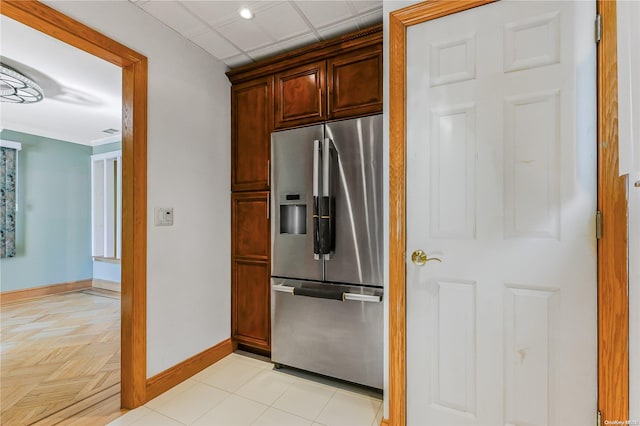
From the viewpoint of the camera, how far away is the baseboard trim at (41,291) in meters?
4.20

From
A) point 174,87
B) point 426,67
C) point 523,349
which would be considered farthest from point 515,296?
point 174,87

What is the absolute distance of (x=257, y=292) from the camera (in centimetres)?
246

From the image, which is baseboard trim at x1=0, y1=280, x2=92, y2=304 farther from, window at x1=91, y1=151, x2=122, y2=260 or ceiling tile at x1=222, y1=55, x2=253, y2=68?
ceiling tile at x1=222, y1=55, x2=253, y2=68

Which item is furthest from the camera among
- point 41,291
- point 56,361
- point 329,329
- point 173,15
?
point 41,291

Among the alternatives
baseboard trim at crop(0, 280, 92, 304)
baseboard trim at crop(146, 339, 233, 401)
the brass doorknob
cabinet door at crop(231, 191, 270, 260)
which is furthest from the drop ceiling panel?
baseboard trim at crop(0, 280, 92, 304)

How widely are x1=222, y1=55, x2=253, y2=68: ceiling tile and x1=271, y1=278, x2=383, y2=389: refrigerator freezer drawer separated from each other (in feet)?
6.10

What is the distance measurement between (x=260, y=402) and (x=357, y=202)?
1427 mm

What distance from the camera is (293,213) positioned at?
2.22m

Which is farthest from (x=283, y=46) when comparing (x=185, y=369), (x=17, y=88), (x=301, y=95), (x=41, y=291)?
(x=41, y=291)

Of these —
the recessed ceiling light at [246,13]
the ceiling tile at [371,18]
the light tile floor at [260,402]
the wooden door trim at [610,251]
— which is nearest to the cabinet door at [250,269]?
the light tile floor at [260,402]

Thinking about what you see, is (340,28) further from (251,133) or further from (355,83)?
(251,133)

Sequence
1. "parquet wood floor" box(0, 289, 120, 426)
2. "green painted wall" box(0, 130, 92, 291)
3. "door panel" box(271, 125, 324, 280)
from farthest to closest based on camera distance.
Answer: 1. "green painted wall" box(0, 130, 92, 291)
2. "door panel" box(271, 125, 324, 280)
3. "parquet wood floor" box(0, 289, 120, 426)

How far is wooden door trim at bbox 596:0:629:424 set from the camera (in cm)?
112

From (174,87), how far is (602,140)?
8.06 feet
